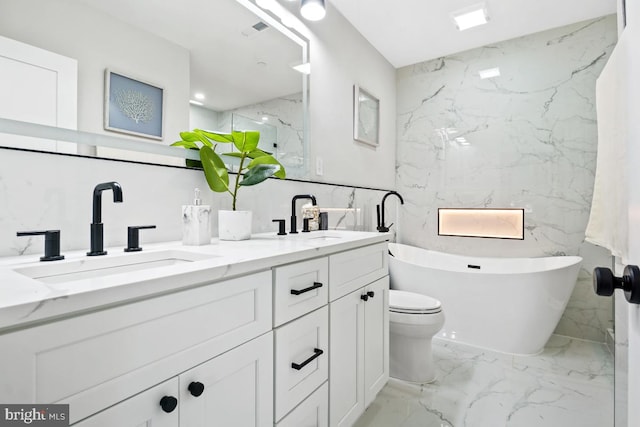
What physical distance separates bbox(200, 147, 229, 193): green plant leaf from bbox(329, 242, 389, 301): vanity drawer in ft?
1.80


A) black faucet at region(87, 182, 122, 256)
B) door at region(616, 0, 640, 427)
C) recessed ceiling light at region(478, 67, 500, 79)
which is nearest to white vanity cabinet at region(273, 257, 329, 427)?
black faucet at region(87, 182, 122, 256)

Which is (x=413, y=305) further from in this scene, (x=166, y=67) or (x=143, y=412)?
(x=166, y=67)

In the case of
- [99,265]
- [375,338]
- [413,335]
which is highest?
[99,265]

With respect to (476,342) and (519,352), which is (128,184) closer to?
(476,342)

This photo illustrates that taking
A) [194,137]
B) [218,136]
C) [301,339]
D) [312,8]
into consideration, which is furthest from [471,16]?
[301,339]

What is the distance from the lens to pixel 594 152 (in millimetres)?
2523

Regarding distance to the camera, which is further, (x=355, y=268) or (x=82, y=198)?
(x=355, y=268)

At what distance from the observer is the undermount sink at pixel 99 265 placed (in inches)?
31.2

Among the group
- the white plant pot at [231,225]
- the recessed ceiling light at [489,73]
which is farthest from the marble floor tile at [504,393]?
the recessed ceiling light at [489,73]

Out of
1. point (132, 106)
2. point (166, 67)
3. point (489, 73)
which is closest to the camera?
point (132, 106)

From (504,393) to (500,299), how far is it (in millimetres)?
665

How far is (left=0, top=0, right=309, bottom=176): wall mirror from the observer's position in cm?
94

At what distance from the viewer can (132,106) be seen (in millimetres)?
1154

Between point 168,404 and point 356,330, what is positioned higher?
point 168,404
